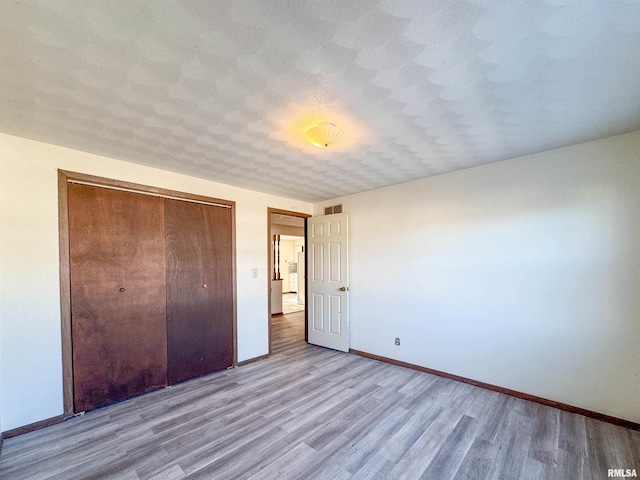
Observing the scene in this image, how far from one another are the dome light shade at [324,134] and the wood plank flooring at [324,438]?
2.36 m

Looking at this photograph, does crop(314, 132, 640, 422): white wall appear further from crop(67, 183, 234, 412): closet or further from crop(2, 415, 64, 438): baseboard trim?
crop(2, 415, 64, 438): baseboard trim

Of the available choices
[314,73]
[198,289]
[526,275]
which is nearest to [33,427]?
[198,289]

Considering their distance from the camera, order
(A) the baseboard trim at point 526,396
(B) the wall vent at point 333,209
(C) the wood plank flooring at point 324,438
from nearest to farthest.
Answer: (C) the wood plank flooring at point 324,438 < (A) the baseboard trim at point 526,396 < (B) the wall vent at point 333,209

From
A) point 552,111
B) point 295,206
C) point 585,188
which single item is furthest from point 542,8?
point 295,206

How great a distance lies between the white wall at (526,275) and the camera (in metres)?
2.24

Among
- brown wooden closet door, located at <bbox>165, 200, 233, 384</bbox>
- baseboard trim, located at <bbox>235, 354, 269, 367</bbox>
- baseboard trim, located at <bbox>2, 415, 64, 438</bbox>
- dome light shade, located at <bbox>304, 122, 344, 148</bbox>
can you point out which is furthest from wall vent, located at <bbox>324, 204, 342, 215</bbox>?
baseboard trim, located at <bbox>2, 415, 64, 438</bbox>

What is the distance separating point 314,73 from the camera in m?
1.41

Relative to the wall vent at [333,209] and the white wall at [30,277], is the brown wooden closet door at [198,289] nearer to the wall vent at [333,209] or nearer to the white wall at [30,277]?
the white wall at [30,277]

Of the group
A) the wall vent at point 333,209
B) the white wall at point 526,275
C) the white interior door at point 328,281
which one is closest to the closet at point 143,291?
the white interior door at point 328,281

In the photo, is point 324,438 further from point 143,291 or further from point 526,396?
point 143,291

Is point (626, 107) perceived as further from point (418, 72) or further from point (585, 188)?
point (418, 72)

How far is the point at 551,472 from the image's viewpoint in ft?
5.73

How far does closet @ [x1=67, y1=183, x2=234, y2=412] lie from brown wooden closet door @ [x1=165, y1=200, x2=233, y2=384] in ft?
0.04

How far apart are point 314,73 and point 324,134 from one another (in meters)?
0.58
